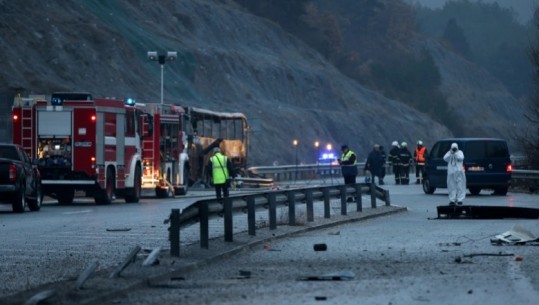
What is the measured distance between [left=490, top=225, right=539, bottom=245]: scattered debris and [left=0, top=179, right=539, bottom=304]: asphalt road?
0.22m

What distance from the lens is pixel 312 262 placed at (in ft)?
58.2

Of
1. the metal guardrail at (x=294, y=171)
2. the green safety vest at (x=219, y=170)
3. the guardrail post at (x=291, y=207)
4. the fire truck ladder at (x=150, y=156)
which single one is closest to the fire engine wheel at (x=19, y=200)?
the green safety vest at (x=219, y=170)

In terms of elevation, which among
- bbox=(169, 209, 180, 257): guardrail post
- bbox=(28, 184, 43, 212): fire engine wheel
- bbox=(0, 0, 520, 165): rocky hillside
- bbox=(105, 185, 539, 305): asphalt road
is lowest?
bbox=(105, 185, 539, 305): asphalt road

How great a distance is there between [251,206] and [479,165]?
21814 mm

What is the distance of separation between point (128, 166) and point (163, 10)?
169 ft

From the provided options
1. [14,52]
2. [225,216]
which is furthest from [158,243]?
[14,52]

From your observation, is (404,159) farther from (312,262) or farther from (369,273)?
(369,273)

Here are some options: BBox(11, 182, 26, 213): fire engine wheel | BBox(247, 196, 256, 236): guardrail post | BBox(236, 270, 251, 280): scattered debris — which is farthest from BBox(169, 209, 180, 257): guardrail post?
BBox(11, 182, 26, 213): fire engine wheel

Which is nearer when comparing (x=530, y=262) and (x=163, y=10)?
(x=530, y=262)

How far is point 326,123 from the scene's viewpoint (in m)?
91.4

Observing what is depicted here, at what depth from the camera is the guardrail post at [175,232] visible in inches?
686

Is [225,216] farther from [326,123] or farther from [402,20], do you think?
[402,20]

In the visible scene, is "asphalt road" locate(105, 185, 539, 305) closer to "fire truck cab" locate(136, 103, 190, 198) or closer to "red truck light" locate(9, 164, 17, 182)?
"red truck light" locate(9, 164, 17, 182)

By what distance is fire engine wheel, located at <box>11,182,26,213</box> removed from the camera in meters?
32.8
